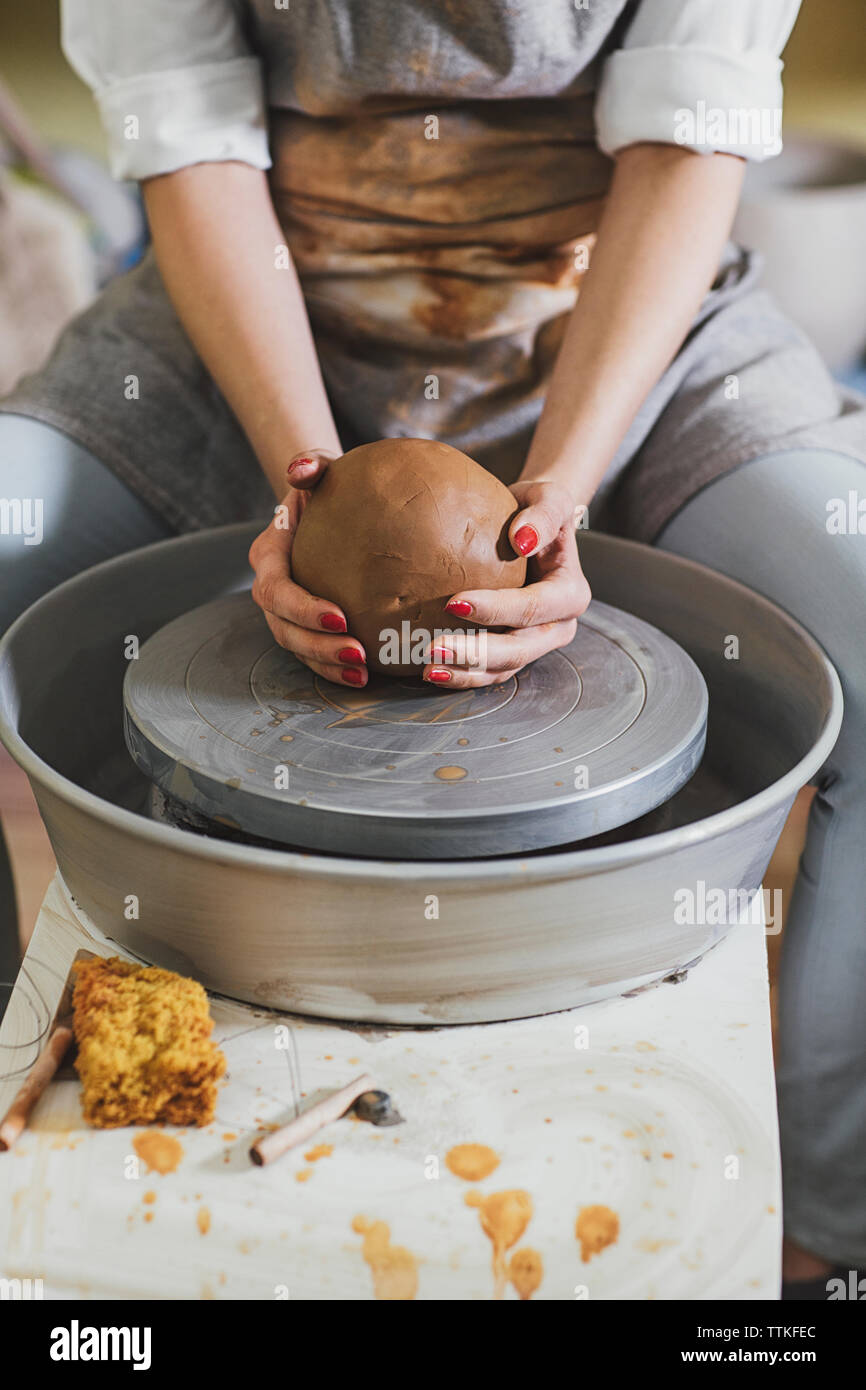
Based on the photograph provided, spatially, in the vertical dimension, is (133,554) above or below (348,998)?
above

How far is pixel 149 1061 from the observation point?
25.5 inches

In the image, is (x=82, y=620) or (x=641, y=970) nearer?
(x=641, y=970)

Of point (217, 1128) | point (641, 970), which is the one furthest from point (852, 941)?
point (217, 1128)

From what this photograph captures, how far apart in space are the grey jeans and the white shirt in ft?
0.98

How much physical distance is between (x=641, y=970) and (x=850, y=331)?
5.68ft

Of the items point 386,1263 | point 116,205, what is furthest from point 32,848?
point 116,205

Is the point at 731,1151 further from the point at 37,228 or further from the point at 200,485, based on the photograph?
the point at 37,228

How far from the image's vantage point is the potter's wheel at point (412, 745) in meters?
0.70

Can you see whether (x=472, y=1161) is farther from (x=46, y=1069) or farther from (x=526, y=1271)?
(x=46, y=1069)

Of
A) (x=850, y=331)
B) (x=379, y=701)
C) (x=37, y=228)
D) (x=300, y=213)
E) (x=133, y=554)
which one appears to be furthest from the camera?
(x=37, y=228)

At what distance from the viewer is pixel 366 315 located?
1147 mm

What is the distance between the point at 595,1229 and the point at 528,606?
40cm

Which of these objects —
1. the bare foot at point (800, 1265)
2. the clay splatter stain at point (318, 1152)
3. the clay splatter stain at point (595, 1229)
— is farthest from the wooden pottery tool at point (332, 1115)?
the bare foot at point (800, 1265)

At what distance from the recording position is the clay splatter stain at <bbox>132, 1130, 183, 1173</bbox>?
628 mm
